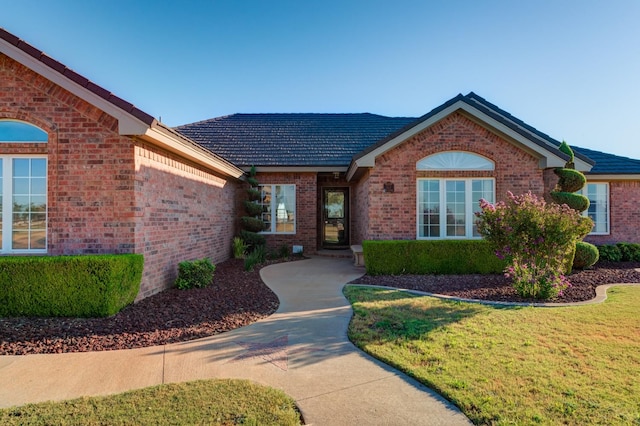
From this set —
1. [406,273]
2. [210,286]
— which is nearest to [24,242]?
[210,286]

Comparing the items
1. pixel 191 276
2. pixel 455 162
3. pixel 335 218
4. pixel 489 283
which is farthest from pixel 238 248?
pixel 489 283

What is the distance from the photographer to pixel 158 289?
23.8 feet

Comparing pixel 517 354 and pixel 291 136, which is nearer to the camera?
pixel 517 354

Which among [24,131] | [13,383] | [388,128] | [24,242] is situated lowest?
[13,383]

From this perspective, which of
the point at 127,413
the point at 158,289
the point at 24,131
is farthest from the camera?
the point at 158,289

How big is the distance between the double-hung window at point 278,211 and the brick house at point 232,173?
0.04 meters

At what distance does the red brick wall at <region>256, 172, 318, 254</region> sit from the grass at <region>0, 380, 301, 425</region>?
35.3 feet

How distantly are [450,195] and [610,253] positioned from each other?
632cm

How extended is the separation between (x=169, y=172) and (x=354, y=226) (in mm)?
8831

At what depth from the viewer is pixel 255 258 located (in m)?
11.1

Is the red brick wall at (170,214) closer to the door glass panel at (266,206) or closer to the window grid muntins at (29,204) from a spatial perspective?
the window grid muntins at (29,204)

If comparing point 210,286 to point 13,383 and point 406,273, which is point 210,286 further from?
point 406,273

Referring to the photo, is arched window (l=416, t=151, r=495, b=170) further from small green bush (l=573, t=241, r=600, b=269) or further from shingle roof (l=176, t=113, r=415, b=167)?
shingle roof (l=176, t=113, r=415, b=167)

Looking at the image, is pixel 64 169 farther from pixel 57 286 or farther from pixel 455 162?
pixel 455 162
